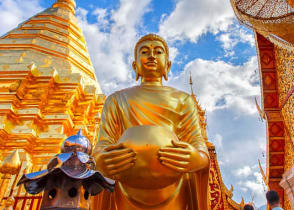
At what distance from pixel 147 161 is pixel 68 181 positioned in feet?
2.20

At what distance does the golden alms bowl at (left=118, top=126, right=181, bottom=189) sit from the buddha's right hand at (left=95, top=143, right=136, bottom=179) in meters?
0.03

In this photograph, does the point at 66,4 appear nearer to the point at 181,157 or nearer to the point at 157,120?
the point at 157,120

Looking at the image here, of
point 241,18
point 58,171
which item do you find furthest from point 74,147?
point 241,18

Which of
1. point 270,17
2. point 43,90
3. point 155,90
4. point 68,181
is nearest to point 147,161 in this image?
point 68,181

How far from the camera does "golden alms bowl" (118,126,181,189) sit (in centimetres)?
137

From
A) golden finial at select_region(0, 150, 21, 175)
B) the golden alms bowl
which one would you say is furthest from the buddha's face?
golden finial at select_region(0, 150, 21, 175)

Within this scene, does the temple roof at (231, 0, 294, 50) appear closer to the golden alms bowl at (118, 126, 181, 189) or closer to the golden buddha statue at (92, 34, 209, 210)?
the golden buddha statue at (92, 34, 209, 210)

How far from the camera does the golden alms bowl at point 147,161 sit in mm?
1367

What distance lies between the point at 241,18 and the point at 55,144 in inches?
198

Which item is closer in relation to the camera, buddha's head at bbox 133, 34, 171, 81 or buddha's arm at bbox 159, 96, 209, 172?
buddha's arm at bbox 159, 96, 209, 172

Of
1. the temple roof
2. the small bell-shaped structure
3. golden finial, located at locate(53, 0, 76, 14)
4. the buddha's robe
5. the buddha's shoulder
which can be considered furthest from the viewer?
golden finial, located at locate(53, 0, 76, 14)

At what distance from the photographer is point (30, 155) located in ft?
17.7

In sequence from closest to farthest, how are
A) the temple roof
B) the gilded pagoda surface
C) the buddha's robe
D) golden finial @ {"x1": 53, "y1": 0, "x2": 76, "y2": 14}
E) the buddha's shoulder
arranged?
the buddha's robe < the buddha's shoulder < the temple roof < the gilded pagoda surface < golden finial @ {"x1": 53, "y1": 0, "x2": 76, "y2": 14}

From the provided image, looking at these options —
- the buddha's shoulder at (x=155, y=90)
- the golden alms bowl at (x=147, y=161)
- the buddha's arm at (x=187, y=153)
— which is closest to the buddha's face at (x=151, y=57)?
the buddha's shoulder at (x=155, y=90)
